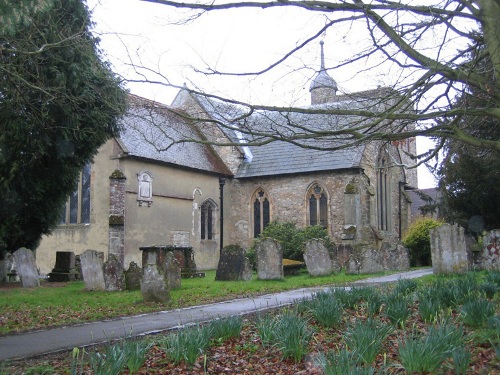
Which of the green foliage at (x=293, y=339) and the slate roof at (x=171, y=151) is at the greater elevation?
the slate roof at (x=171, y=151)

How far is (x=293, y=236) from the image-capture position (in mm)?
22500

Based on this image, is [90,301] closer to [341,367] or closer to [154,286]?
[154,286]

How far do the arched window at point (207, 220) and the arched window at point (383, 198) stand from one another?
8.60 metres

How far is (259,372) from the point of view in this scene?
16.3 feet

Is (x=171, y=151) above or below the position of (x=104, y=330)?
above

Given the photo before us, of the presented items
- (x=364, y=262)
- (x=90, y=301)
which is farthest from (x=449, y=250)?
(x=90, y=301)

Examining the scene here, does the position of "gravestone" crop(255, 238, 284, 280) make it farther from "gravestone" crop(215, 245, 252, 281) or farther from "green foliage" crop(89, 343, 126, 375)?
"green foliage" crop(89, 343, 126, 375)

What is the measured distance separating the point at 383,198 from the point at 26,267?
18891 mm

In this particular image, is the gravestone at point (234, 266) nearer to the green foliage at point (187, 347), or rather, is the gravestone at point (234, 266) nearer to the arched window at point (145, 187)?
the arched window at point (145, 187)

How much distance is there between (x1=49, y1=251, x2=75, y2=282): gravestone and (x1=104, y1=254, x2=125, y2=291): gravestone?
553 centimetres

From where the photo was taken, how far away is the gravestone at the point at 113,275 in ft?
43.9

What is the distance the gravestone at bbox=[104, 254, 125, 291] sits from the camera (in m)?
13.4

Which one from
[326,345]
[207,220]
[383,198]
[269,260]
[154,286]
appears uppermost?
[383,198]

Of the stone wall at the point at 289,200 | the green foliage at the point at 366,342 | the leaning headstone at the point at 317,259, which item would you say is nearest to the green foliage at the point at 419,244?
the stone wall at the point at 289,200
